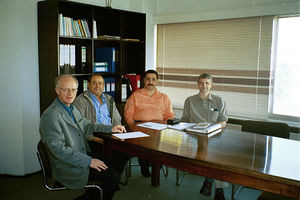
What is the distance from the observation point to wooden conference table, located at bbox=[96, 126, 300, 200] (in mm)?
1793

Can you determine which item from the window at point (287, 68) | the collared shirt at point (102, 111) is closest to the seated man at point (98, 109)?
the collared shirt at point (102, 111)

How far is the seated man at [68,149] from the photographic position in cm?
229

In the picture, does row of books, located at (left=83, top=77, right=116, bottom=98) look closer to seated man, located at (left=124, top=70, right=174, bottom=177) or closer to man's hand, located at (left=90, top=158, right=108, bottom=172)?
seated man, located at (left=124, top=70, right=174, bottom=177)

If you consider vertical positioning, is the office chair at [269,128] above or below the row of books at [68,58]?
below

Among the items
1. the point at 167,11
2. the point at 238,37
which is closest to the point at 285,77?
the point at 238,37

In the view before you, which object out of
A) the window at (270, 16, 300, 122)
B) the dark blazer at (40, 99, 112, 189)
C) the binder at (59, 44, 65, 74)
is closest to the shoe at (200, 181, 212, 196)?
the window at (270, 16, 300, 122)

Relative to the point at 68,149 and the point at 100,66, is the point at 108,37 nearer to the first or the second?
the point at 100,66

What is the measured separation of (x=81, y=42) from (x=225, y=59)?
200cm

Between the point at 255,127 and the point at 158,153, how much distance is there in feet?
4.48

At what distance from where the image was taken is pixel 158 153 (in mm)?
2230

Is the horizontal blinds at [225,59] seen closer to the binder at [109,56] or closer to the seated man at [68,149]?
the binder at [109,56]

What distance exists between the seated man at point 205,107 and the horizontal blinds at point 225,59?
0.85m

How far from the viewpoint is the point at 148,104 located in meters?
3.71

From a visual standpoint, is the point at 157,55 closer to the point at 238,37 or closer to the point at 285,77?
the point at 238,37
